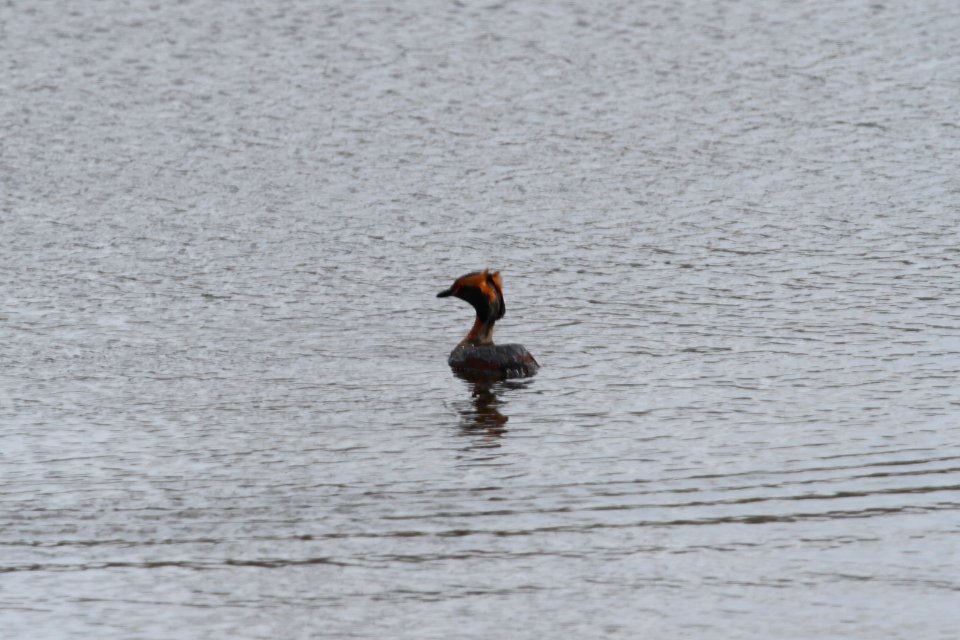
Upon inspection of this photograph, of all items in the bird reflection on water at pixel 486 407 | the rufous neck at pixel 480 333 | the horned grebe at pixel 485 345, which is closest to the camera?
the bird reflection on water at pixel 486 407

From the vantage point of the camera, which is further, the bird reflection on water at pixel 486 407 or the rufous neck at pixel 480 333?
the rufous neck at pixel 480 333

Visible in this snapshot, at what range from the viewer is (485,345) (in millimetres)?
14352

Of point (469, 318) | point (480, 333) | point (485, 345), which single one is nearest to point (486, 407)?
point (485, 345)

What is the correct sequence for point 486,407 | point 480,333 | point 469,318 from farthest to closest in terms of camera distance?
point 469,318 < point 480,333 < point 486,407

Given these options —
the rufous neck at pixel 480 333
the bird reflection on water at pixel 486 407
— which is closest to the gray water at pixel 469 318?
the bird reflection on water at pixel 486 407

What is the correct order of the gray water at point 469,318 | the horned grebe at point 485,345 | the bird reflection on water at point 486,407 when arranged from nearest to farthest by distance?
the gray water at point 469,318
the bird reflection on water at point 486,407
the horned grebe at point 485,345

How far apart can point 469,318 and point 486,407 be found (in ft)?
8.71

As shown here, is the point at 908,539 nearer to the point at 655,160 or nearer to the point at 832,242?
the point at 832,242

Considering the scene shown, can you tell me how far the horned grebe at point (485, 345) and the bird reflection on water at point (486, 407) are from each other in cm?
8

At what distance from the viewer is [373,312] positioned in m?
15.8

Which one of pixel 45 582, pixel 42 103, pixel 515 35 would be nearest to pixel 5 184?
pixel 42 103

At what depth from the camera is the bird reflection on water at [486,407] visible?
12.6m

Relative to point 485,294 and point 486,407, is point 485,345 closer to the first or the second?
point 485,294

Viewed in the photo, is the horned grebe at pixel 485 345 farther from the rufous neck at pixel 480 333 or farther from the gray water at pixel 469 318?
the gray water at pixel 469 318
